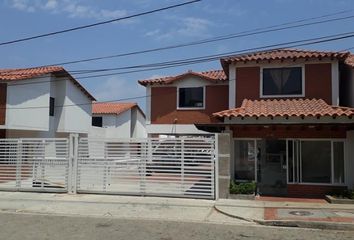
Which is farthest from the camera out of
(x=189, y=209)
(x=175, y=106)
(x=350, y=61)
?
(x=175, y=106)

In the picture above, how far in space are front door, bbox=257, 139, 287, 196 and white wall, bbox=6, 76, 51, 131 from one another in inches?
588

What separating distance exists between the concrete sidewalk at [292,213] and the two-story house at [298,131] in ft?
7.58

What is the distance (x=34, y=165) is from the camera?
714 inches

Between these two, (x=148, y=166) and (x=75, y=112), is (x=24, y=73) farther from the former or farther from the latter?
(x=148, y=166)

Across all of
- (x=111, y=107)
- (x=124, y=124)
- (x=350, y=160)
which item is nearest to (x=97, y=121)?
(x=111, y=107)

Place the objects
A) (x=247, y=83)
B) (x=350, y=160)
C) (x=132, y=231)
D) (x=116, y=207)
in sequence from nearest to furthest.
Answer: (x=132, y=231), (x=116, y=207), (x=350, y=160), (x=247, y=83)

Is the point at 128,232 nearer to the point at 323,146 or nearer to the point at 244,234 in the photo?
the point at 244,234

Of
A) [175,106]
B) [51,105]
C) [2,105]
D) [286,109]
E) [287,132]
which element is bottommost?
[287,132]

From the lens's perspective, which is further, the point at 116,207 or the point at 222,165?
the point at 222,165

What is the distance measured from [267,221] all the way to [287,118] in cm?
610

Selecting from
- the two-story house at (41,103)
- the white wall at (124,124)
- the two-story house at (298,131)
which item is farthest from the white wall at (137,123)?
the two-story house at (298,131)

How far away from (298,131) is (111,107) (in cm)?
3140

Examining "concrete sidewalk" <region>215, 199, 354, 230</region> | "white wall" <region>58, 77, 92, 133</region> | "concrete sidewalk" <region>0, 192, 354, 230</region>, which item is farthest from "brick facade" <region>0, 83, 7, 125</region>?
"concrete sidewalk" <region>215, 199, 354, 230</region>

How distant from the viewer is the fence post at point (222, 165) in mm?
16109
